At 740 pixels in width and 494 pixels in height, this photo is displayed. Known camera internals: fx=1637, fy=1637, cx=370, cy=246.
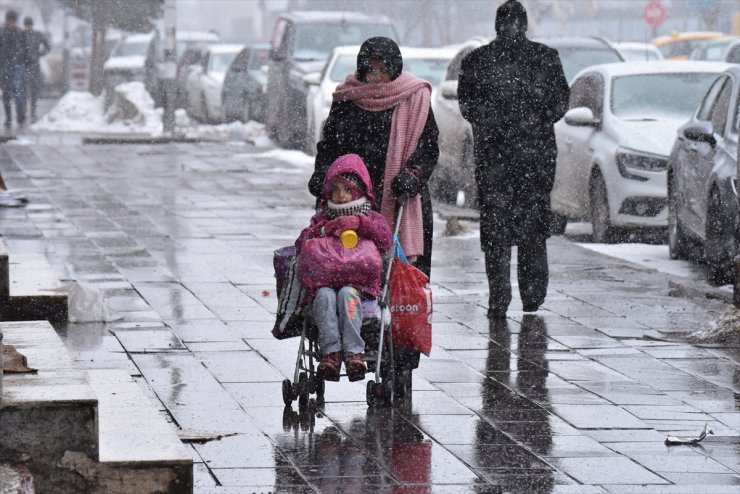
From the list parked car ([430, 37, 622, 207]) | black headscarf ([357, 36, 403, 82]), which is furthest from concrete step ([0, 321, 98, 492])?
parked car ([430, 37, 622, 207])

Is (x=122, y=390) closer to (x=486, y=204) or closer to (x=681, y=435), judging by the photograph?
(x=681, y=435)

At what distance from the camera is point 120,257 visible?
39.3 ft

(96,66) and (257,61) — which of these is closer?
(257,61)

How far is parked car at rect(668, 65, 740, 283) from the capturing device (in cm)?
1173

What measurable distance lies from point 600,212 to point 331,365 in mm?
7596

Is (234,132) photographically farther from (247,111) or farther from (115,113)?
(115,113)

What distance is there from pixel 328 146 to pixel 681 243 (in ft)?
20.2

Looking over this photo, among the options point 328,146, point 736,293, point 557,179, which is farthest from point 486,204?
point 557,179

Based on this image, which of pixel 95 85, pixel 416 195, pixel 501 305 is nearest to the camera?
pixel 416 195

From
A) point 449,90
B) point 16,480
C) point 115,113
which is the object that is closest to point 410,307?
point 16,480

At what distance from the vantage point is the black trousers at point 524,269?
381 inches

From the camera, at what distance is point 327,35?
25.9 meters

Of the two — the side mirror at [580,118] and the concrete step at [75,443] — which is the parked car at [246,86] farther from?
the concrete step at [75,443]

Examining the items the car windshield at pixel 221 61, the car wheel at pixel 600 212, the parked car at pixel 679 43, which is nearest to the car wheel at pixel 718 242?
the car wheel at pixel 600 212
